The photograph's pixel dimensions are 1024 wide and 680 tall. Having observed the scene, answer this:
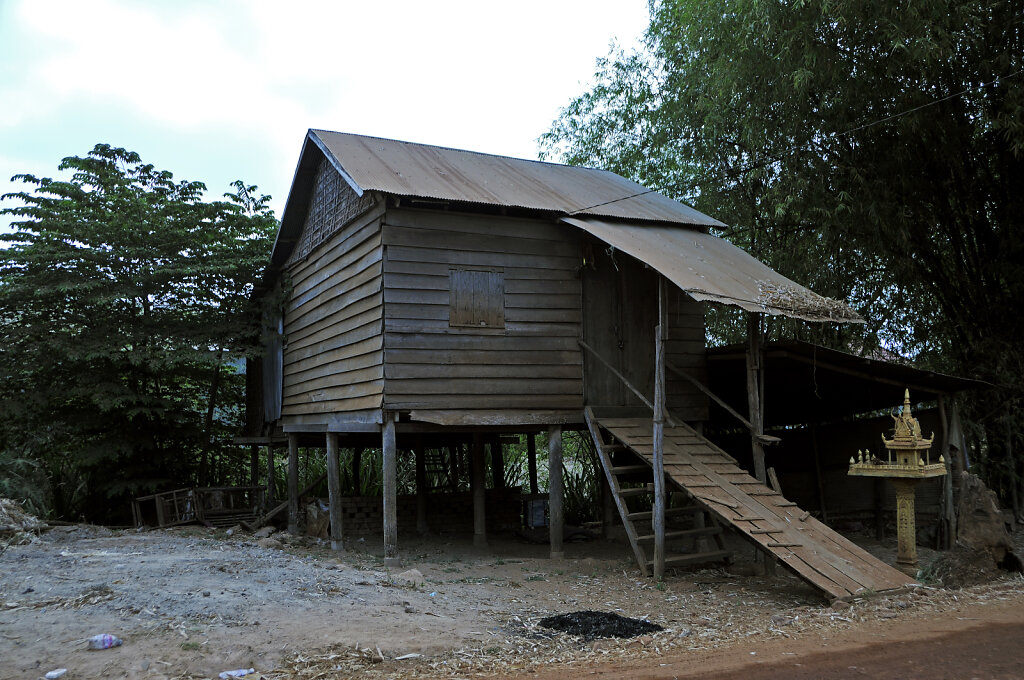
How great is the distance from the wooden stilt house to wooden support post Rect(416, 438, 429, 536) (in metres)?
1.91

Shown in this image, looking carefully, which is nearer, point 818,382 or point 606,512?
point 818,382

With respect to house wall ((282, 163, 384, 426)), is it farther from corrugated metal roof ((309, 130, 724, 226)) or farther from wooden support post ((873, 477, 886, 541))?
wooden support post ((873, 477, 886, 541))

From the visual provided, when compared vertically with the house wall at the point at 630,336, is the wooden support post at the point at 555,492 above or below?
below

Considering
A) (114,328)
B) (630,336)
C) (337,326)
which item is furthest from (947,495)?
(114,328)

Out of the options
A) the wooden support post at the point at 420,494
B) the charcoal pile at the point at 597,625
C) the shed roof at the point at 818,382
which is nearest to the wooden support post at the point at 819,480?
the shed roof at the point at 818,382

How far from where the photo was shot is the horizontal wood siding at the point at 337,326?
11.0m

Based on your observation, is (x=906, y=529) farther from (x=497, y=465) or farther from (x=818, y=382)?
(x=497, y=465)

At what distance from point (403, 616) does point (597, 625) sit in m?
1.70

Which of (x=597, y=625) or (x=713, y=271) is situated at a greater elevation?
(x=713, y=271)

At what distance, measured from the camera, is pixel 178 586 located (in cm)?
761

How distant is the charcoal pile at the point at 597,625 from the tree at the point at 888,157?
26.3 ft

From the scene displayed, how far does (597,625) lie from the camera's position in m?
7.21

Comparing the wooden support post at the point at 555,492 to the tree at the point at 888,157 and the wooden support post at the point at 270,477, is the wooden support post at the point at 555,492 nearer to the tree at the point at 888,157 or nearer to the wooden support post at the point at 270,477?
the tree at the point at 888,157

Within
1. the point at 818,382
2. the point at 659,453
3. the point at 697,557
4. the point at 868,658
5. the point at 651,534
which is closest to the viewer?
the point at 868,658
